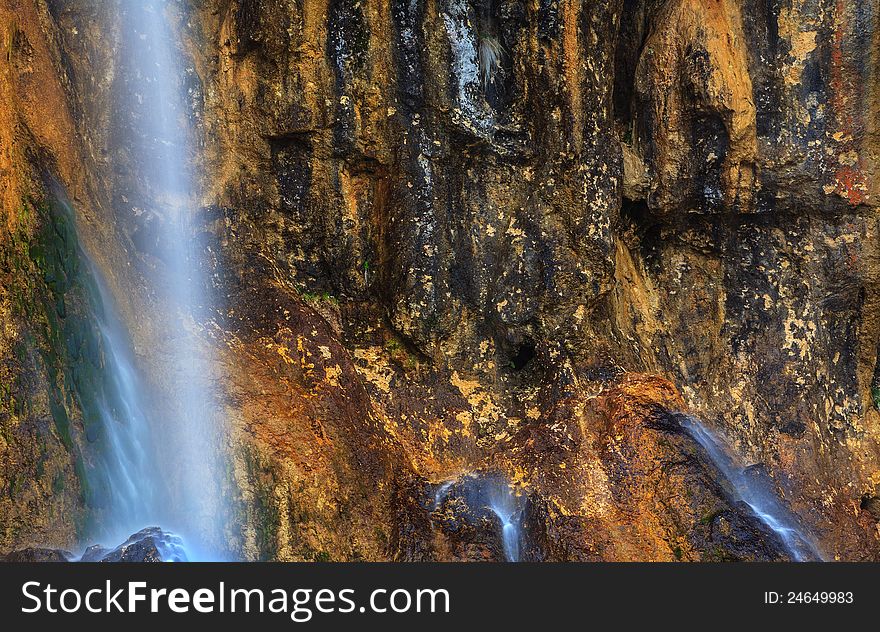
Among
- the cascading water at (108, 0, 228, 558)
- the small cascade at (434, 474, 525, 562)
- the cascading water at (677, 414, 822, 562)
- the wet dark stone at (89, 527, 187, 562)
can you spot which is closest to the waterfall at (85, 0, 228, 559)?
the cascading water at (108, 0, 228, 558)

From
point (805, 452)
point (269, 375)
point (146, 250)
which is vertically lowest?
point (805, 452)

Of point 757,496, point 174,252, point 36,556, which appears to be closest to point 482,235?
point 174,252

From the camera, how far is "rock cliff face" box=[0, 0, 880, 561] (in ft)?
25.2

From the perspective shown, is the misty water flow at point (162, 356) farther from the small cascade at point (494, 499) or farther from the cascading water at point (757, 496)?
the cascading water at point (757, 496)

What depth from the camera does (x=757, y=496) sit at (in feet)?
27.3

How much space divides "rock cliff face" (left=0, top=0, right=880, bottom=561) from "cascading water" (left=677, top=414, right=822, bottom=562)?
215 mm

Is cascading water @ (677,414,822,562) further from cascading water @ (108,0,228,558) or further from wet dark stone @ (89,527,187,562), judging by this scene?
wet dark stone @ (89,527,187,562)

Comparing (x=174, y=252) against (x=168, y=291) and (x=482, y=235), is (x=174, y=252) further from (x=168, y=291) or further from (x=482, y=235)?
(x=482, y=235)

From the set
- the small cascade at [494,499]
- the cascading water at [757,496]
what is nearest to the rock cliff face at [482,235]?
the small cascade at [494,499]

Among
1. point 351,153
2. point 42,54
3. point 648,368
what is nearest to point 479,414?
point 648,368

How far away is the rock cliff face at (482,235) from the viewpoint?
7668mm

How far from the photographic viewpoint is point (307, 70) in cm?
769

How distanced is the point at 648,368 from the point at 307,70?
424 cm

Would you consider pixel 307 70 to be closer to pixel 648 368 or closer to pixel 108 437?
pixel 108 437
